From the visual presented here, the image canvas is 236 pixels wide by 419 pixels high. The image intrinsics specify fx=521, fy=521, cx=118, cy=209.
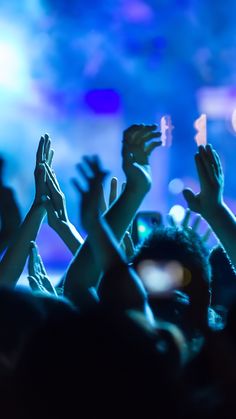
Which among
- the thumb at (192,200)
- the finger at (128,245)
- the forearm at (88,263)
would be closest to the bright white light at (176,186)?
the finger at (128,245)

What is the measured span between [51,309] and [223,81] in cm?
378

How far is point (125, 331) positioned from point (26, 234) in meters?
0.88

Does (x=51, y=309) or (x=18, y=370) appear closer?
(x=18, y=370)

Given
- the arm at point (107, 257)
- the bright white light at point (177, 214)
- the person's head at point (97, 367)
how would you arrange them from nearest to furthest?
the person's head at point (97, 367) → the arm at point (107, 257) → the bright white light at point (177, 214)

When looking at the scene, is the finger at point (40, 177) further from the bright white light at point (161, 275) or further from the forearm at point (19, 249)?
the bright white light at point (161, 275)

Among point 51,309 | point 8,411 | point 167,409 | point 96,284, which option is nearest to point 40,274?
point 96,284

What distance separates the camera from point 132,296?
0.92 metres

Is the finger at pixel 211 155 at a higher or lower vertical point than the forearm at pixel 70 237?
higher

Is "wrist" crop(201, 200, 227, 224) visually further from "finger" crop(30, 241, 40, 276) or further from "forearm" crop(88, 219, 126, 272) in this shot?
"finger" crop(30, 241, 40, 276)

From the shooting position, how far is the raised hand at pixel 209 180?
129 centimetres

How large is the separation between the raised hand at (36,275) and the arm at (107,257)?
585 mm

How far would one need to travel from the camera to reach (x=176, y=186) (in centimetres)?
422

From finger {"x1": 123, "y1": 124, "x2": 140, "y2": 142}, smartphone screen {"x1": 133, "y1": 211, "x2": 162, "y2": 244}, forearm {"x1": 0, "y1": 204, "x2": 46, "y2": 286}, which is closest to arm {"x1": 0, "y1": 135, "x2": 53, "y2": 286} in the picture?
forearm {"x1": 0, "y1": 204, "x2": 46, "y2": 286}

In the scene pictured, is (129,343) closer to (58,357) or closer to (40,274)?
(58,357)
